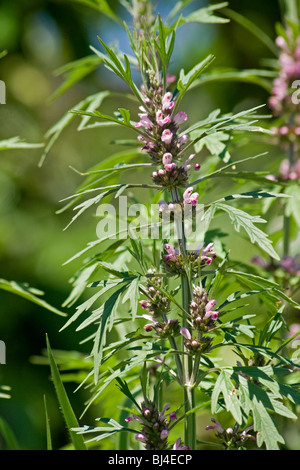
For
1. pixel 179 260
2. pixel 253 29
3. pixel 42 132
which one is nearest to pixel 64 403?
pixel 179 260

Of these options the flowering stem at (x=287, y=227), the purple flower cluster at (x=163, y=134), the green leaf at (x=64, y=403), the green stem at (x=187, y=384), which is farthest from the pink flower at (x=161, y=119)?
the flowering stem at (x=287, y=227)

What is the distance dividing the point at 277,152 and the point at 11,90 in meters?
1.36

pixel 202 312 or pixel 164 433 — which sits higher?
pixel 202 312

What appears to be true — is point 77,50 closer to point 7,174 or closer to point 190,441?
point 7,174

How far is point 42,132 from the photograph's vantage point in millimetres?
2766

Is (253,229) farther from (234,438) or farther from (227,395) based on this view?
(234,438)

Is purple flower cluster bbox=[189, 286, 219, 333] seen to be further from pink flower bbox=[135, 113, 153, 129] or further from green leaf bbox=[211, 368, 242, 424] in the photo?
pink flower bbox=[135, 113, 153, 129]

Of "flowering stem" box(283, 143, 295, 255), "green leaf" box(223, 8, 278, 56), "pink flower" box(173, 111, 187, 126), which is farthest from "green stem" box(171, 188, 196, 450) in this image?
"green leaf" box(223, 8, 278, 56)

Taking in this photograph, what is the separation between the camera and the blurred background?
7.34ft

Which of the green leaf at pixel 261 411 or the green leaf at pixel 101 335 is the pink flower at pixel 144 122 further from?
the green leaf at pixel 261 411

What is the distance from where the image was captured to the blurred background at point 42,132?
2.24 m

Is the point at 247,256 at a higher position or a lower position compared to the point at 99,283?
higher

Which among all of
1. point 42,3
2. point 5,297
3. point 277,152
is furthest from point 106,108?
point 5,297
